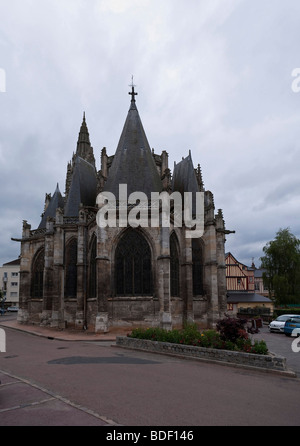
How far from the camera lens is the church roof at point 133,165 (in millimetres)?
23156

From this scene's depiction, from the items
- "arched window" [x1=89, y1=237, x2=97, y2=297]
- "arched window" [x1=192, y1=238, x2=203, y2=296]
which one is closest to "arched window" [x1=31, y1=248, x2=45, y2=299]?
"arched window" [x1=89, y1=237, x2=97, y2=297]

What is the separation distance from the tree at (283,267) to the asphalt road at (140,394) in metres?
29.9

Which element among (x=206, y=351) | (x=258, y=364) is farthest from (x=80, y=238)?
(x=258, y=364)

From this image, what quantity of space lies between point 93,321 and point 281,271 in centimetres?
2699

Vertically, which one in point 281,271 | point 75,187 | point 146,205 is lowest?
point 281,271

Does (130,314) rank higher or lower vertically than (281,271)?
lower

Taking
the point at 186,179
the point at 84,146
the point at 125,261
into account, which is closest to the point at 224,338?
the point at 125,261

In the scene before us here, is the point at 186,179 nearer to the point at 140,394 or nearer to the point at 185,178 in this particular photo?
the point at 185,178

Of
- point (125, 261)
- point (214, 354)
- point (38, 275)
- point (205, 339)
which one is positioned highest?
point (125, 261)

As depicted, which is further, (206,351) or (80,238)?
(80,238)

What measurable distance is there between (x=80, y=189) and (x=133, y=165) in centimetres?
612

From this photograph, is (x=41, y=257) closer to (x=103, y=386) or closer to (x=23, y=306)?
(x=23, y=306)

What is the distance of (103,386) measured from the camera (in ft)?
25.7

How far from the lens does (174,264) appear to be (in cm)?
2264
